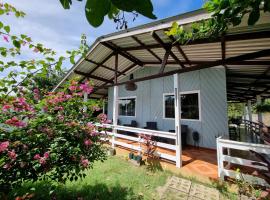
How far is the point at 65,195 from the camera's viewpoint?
3.18 meters

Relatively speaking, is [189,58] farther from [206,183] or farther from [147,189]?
[147,189]

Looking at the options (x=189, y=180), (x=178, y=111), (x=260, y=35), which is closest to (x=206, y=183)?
(x=189, y=180)

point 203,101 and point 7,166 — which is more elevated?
point 203,101

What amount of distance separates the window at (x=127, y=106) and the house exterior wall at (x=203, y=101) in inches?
38.0

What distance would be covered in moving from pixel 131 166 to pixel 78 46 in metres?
4.05

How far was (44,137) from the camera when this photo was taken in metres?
2.10

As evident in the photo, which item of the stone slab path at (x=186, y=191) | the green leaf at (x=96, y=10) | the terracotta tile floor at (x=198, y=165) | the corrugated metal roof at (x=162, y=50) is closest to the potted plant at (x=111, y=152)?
the terracotta tile floor at (x=198, y=165)

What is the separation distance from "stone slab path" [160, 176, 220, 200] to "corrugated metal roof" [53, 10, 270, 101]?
11.0 feet

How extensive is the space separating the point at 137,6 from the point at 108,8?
97mm

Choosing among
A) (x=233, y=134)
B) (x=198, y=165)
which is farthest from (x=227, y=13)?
(x=233, y=134)

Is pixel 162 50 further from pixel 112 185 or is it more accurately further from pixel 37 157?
pixel 37 157

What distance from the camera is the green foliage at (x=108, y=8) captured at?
47 cm

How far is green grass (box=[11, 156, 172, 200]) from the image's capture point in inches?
127

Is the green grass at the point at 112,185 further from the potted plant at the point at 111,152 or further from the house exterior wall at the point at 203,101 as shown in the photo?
the house exterior wall at the point at 203,101
